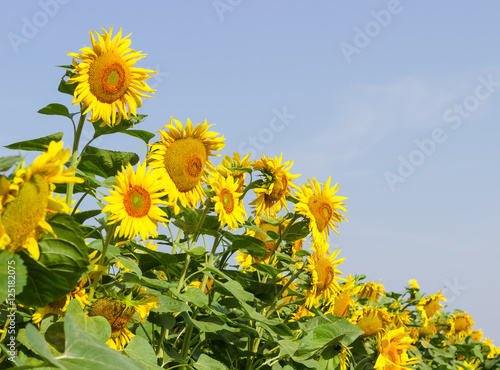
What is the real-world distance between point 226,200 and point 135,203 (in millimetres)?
711

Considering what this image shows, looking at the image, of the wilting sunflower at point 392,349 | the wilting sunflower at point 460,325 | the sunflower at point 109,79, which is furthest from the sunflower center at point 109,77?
the wilting sunflower at point 460,325

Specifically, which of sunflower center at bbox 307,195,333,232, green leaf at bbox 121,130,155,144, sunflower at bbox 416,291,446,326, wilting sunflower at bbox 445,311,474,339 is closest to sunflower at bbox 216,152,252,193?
sunflower center at bbox 307,195,333,232

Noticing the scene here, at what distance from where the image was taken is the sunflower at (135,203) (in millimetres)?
2053

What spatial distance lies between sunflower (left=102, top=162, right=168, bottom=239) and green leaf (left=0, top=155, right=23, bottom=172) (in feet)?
2.41

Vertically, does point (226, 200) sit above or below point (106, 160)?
above

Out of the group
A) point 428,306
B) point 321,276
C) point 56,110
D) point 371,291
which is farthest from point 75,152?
point 428,306

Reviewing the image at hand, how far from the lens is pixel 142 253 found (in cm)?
278

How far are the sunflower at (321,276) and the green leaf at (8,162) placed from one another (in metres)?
2.22

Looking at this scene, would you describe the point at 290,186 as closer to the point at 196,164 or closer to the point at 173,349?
the point at 196,164

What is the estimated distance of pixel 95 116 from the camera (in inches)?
88.7

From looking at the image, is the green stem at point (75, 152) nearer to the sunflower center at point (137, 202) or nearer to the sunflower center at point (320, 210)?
the sunflower center at point (137, 202)

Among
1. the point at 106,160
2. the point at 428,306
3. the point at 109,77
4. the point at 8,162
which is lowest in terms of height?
the point at 8,162

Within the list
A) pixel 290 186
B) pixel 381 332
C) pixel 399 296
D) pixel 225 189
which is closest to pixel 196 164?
pixel 225 189

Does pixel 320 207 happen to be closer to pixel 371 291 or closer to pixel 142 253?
pixel 142 253
